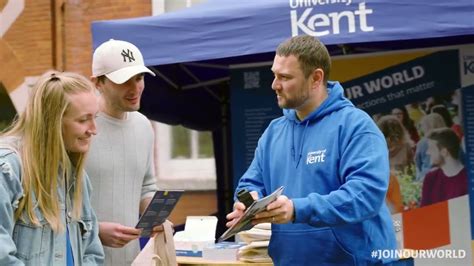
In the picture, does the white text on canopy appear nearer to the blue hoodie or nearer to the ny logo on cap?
the ny logo on cap

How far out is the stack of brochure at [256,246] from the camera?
5102 mm

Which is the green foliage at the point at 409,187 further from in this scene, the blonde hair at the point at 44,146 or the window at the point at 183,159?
the window at the point at 183,159

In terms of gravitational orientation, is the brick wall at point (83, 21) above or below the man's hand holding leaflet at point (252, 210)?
above

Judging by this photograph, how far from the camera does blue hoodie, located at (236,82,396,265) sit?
10.5ft

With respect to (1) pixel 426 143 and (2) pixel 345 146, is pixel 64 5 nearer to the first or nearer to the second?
(1) pixel 426 143

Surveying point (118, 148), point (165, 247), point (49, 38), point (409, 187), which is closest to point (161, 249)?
point (165, 247)

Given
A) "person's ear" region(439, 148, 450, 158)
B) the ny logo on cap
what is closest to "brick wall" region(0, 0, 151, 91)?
"person's ear" region(439, 148, 450, 158)

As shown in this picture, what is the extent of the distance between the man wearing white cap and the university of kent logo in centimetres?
92

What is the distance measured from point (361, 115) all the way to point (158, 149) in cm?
750

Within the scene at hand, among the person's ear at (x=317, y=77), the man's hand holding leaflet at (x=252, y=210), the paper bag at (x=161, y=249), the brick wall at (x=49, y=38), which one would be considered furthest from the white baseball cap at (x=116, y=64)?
the brick wall at (x=49, y=38)

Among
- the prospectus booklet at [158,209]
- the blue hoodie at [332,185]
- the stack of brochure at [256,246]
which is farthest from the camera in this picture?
the stack of brochure at [256,246]

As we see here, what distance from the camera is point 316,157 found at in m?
3.36

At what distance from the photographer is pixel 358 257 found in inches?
132

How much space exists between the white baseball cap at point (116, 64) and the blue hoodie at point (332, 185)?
78 centimetres
